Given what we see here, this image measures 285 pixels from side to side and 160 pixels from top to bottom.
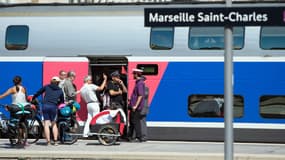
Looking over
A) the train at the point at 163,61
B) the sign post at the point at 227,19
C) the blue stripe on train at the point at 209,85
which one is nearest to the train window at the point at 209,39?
the train at the point at 163,61

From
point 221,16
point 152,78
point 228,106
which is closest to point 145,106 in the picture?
point 152,78

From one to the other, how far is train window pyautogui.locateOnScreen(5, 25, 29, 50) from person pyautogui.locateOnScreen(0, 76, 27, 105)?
148 cm

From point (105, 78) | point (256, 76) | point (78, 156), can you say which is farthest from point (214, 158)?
point (105, 78)

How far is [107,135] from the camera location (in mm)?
16609

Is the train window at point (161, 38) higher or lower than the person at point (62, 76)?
higher

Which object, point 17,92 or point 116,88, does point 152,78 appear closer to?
point 116,88

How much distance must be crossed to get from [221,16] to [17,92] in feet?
34.3

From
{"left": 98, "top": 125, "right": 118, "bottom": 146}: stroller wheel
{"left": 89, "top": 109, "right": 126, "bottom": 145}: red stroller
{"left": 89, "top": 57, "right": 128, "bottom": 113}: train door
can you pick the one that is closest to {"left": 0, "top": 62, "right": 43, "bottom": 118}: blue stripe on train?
{"left": 89, "top": 57, "right": 128, "bottom": 113}: train door

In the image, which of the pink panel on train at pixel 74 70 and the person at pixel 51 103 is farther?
the pink panel on train at pixel 74 70

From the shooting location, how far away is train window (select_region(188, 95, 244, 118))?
17.0 metres

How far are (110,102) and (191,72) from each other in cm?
236

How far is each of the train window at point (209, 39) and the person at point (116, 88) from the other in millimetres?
2094

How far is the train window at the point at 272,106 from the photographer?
55.0ft

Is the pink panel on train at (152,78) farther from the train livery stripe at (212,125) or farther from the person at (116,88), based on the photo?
the train livery stripe at (212,125)
